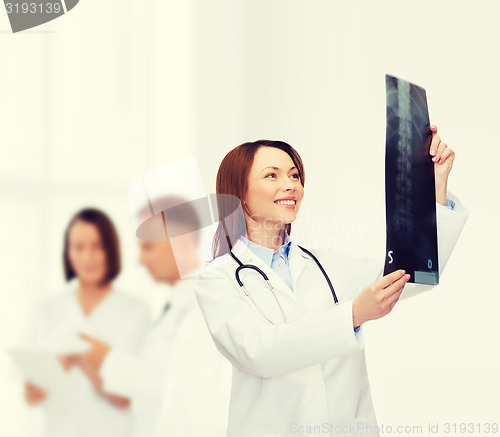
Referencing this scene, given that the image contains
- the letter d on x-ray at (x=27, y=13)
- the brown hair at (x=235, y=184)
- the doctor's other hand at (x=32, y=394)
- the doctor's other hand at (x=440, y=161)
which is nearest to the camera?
the doctor's other hand at (x=440, y=161)

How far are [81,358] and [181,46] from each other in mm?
942

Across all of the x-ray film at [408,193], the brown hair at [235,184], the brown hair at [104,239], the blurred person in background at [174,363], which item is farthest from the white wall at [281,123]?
the x-ray film at [408,193]

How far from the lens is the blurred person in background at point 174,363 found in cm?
137

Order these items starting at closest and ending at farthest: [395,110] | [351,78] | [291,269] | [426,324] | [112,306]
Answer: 1. [395,110]
2. [291,269]
3. [112,306]
4. [426,324]
5. [351,78]

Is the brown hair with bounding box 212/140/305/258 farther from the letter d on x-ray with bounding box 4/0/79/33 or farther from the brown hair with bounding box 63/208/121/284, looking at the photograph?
the letter d on x-ray with bounding box 4/0/79/33

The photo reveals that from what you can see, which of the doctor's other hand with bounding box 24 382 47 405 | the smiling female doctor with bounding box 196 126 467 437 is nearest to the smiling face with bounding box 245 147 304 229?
the smiling female doctor with bounding box 196 126 467 437

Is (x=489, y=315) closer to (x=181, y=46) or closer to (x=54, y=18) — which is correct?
(x=181, y=46)

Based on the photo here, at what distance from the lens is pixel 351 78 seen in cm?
167

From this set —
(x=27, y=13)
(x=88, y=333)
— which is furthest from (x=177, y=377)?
(x=27, y=13)

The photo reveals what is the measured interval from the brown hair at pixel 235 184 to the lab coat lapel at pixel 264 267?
34 mm

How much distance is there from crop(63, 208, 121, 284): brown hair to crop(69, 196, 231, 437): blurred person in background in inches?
3.9

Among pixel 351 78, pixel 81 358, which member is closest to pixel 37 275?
pixel 81 358

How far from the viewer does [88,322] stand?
1439 millimetres

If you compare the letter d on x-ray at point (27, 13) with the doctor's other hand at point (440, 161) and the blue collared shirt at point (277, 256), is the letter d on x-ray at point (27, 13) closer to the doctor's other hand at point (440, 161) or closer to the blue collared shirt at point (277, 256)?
the blue collared shirt at point (277, 256)
